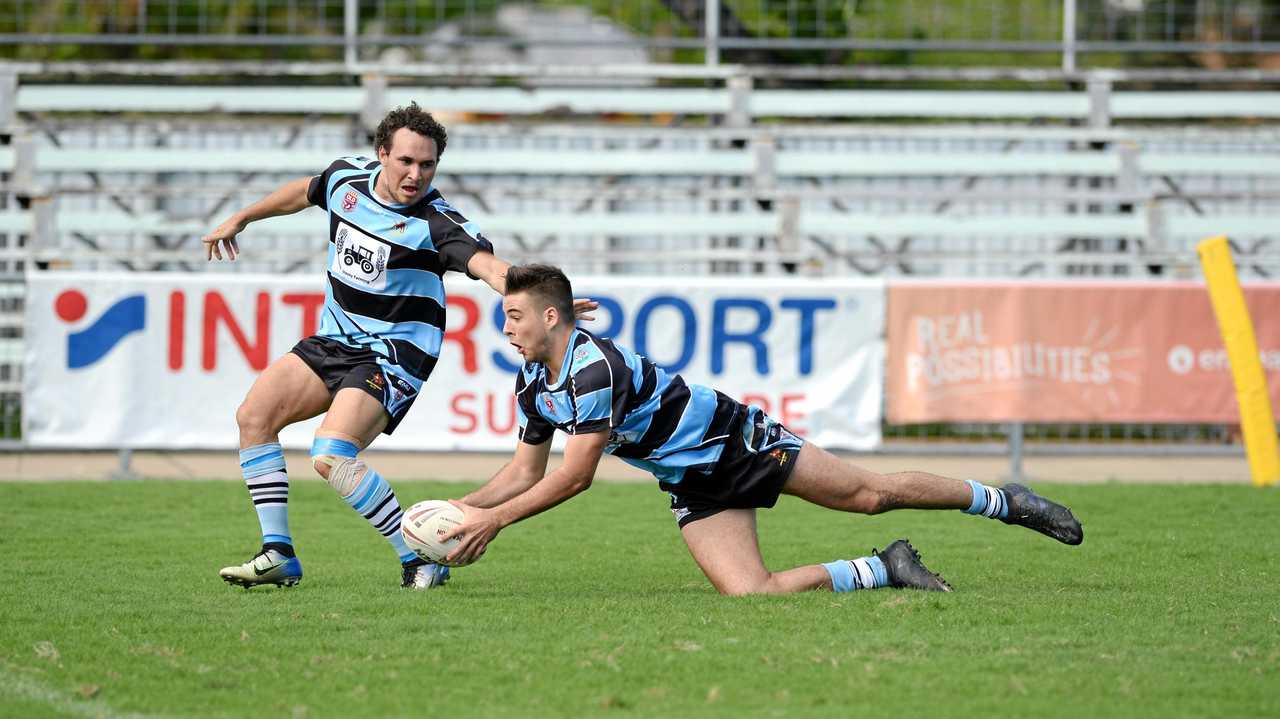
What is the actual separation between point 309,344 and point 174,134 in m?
11.0

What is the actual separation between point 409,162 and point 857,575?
2484mm

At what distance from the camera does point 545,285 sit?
5871 mm

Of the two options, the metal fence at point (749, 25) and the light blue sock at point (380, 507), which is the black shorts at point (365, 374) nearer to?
the light blue sock at point (380, 507)

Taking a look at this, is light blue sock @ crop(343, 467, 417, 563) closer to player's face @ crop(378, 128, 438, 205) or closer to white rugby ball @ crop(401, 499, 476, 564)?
white rugby ball @ crop(401, 499, 476, 564)

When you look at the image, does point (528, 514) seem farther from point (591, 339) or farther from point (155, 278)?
point (155, 278)

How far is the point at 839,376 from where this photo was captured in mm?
11539

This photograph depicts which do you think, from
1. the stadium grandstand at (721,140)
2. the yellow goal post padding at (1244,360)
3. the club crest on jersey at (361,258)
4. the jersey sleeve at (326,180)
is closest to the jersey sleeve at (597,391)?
the club crest on jersey at (361,258)

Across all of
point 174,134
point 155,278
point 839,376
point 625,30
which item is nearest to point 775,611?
point 839,376

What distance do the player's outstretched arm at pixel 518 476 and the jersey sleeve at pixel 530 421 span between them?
0.10ft

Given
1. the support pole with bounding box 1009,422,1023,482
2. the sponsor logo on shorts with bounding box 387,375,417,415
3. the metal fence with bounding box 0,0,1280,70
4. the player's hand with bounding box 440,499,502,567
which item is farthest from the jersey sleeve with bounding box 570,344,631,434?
the metal fence with bounding box 0,0,1280,70

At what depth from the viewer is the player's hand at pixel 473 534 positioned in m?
5.66

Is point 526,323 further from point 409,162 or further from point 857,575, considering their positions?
point 857,575

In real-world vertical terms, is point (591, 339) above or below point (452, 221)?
below

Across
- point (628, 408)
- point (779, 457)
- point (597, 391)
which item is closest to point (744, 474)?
point (779, 457)
